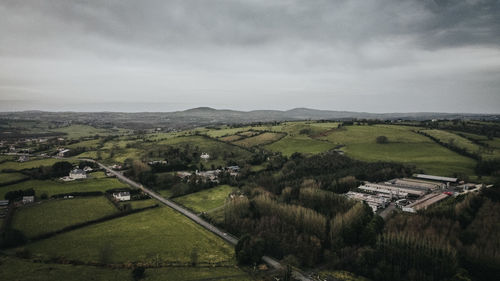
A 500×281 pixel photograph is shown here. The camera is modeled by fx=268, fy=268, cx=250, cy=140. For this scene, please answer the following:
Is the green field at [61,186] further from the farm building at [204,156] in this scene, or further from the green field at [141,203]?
the farm building at [204,156]

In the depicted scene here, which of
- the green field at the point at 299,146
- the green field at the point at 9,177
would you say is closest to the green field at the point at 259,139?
the green field at the point at 299,146

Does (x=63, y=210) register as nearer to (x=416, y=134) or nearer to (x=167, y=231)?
(x=167, y=231)

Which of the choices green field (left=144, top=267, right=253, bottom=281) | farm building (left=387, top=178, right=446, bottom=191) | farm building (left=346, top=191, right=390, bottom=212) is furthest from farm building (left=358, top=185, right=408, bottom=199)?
green field (left=144, top=267, right=253, bottom=281)

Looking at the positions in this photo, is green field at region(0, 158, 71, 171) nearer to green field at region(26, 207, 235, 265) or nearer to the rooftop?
green field at region(26, 207, 235, 265)

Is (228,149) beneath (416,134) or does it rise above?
beneath

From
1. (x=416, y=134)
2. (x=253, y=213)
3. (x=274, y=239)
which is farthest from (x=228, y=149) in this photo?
(x=416, y=134)

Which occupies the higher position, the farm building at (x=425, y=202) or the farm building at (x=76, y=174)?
the farm building at (x=76, y=174)
